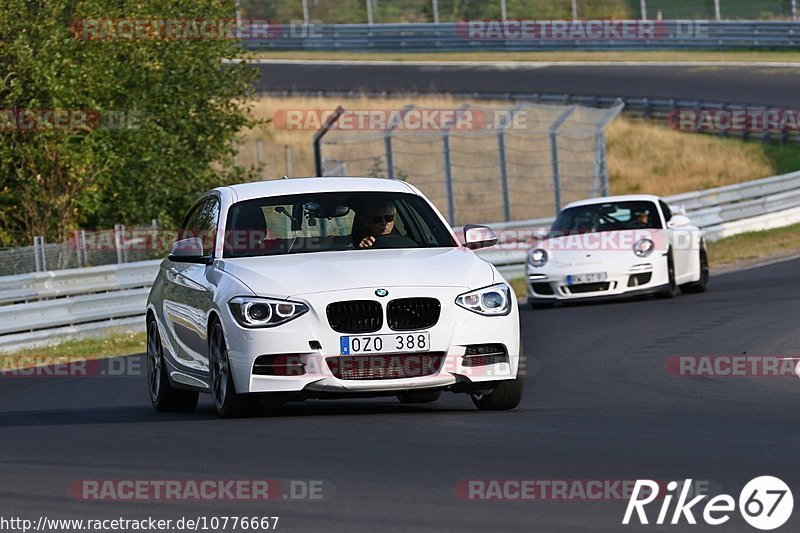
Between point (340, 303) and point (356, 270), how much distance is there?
0.31 meters

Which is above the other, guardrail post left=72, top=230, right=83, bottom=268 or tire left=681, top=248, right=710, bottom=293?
guardrail post left=72, top=230, right=83, bottom=268

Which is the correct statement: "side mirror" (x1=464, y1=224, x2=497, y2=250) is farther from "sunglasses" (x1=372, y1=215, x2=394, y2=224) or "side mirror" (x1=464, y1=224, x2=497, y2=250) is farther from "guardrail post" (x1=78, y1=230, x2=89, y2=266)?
"guardrail post" (x1=78, y1=230, x2=89, y2=266)

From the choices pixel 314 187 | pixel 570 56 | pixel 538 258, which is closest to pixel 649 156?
pixel 570 56

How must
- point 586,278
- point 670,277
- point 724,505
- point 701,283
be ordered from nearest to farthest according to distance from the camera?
point 724,505 < point 586,278 < point 670,277 < point 701,283

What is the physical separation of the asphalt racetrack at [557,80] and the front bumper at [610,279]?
22443 millimetres

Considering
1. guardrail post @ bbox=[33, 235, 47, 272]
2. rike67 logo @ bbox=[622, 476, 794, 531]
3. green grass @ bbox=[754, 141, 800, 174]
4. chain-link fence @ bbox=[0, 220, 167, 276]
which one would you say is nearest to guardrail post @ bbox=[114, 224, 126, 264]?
chain-link fence @ bbox=[0, 220, 167, 276]

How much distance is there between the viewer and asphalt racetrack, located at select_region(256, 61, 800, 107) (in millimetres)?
43875

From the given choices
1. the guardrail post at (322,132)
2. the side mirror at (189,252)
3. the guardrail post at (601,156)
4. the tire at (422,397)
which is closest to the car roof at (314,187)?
the side mirror at (189,252)

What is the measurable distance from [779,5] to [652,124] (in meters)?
9.21

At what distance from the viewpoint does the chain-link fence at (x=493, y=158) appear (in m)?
28.9

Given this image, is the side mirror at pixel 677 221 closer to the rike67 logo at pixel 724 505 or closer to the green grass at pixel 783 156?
the rike67 logo at pixel 724 505

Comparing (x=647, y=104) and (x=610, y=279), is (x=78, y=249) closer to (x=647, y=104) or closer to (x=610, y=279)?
(x=610, y=279)

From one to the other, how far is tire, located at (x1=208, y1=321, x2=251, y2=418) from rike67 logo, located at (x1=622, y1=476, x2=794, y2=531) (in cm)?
349

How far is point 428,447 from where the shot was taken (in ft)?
26.6
